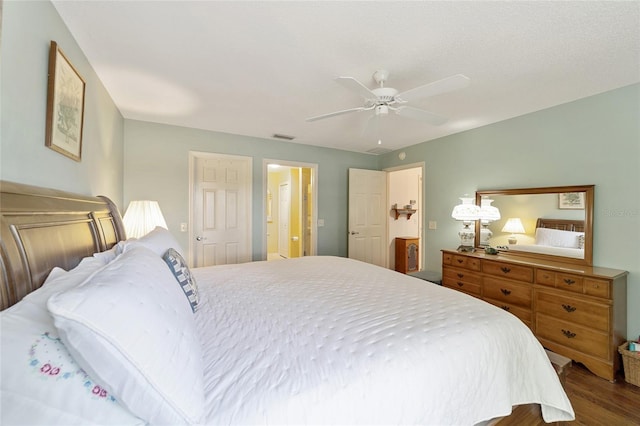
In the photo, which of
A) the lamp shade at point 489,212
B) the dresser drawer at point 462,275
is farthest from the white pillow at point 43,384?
the lamp shade at point 489,212

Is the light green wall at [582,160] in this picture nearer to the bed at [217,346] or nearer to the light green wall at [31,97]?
the bed at [217,346]

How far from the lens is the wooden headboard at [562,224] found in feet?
8.20

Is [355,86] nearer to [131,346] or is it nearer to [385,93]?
[385,93]

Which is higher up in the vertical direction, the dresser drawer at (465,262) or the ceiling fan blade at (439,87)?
the ceiling fan blade at (439,87)

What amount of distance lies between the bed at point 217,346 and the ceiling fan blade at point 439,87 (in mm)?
1314

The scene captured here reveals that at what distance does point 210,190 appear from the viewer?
3.54 meters

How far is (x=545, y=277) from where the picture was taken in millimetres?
2408

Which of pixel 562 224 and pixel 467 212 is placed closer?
pixel 562 224

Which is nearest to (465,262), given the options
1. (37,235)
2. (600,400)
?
(600,400)

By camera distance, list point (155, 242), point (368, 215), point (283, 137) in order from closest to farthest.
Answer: point (155, 242), point (283, 137), point (368, 215)

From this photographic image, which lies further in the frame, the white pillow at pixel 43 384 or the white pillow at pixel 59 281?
the white pillow at pixel 59 281

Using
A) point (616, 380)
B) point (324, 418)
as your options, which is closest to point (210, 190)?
point (324, 418)

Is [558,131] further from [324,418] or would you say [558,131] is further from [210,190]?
[210,190]

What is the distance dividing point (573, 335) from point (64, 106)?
4081mm
